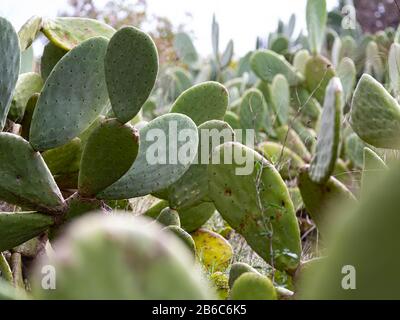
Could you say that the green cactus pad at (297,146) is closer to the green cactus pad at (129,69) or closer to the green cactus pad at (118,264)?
the green cactus pad at (129,69)

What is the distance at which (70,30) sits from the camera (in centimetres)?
261

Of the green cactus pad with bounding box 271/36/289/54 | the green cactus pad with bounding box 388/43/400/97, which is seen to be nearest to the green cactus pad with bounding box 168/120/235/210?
the green cactus pad with bounding box 388/43/400/97

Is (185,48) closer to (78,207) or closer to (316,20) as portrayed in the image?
(316,20)

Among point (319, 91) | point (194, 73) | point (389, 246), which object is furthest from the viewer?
point (194, 73)

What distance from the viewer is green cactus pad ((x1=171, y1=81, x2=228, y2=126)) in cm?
235

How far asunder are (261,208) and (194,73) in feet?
21.8

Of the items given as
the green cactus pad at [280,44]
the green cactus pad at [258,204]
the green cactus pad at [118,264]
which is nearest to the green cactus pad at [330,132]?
the green cactus pad at [258,204]

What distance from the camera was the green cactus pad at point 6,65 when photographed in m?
1.92

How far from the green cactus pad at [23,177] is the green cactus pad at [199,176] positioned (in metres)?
0.44
